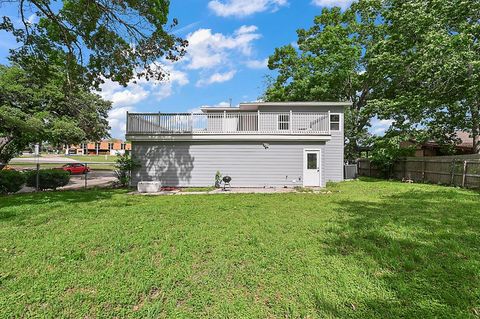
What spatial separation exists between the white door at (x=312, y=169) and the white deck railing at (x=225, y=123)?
104 centimetres

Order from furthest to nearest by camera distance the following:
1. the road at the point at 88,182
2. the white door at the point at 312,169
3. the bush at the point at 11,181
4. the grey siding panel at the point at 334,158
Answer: the grey siding panel at the point at 334,158
the white door at the point at 312,169
the road at the point at 88,182
the bush at the point at 11,181

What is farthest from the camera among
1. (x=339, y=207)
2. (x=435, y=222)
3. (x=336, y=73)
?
(x=336, y=73)

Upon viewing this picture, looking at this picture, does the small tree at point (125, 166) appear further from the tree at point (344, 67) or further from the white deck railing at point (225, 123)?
the tree at point (344, 67)

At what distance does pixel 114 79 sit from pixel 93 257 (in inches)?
336

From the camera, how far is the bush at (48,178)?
11.8 meters

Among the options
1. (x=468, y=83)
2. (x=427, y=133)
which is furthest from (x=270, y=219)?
Result: (x=427, y=133)

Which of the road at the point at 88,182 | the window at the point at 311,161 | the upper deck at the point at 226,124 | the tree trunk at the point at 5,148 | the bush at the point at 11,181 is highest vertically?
the upper deck at the point at 226,124

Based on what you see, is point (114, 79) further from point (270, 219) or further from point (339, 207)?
point (339, 207)

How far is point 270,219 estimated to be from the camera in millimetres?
6082

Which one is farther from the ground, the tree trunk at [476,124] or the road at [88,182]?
the tree trunk at [476,124]

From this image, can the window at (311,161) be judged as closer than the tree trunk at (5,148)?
Yes

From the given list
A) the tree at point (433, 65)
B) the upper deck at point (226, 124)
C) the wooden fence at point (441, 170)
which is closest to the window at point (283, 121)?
the upper deck at point (226, 124)

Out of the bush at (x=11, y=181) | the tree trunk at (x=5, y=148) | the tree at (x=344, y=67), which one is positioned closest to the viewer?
the bush at (x=11, y=181)

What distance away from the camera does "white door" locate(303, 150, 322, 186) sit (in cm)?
1319
